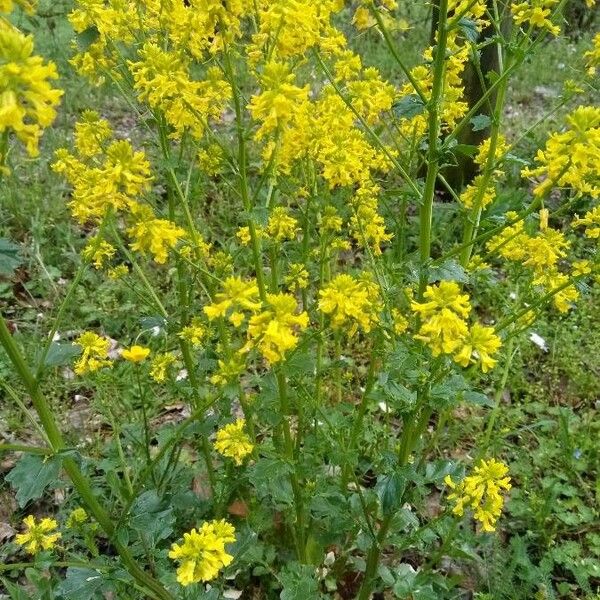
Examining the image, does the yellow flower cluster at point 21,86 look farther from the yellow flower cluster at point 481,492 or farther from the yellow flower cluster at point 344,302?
the yellow flower cluster at point 481,492

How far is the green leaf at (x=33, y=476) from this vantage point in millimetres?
1582

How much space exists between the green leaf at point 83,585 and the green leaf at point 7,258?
979 millimetres

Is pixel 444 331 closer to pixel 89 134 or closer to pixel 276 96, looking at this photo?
pixel 276 96

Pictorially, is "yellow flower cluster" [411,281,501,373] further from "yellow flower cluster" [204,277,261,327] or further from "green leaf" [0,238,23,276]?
"green leaf" [0,238,23,276]

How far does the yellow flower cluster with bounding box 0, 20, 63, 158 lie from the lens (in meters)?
1.21

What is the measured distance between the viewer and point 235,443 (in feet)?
7.22

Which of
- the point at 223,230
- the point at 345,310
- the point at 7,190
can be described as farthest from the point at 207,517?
the point at 7,190

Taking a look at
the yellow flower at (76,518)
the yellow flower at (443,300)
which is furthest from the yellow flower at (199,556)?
the yellow flower at (443,300)

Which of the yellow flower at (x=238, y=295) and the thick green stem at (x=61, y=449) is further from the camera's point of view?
the yellow flower at (x=238, y=295)

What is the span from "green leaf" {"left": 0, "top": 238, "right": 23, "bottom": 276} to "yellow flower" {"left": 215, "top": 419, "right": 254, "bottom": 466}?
3.30ft

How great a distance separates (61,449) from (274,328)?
0.62 m

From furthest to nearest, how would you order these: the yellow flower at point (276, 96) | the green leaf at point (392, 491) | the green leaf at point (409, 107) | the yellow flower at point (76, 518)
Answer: the yellow flower at point (76, 518)
the green leaf at point (392, 491)
the green leaf at point (409, 107)
the yellow flower at point (276, 96)

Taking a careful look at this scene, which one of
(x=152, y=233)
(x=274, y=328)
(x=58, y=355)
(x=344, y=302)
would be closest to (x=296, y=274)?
(x=344, y=302)

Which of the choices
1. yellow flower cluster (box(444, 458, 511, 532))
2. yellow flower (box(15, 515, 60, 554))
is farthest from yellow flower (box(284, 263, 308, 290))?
yellow flower (box(15, 515, 60, 554))
